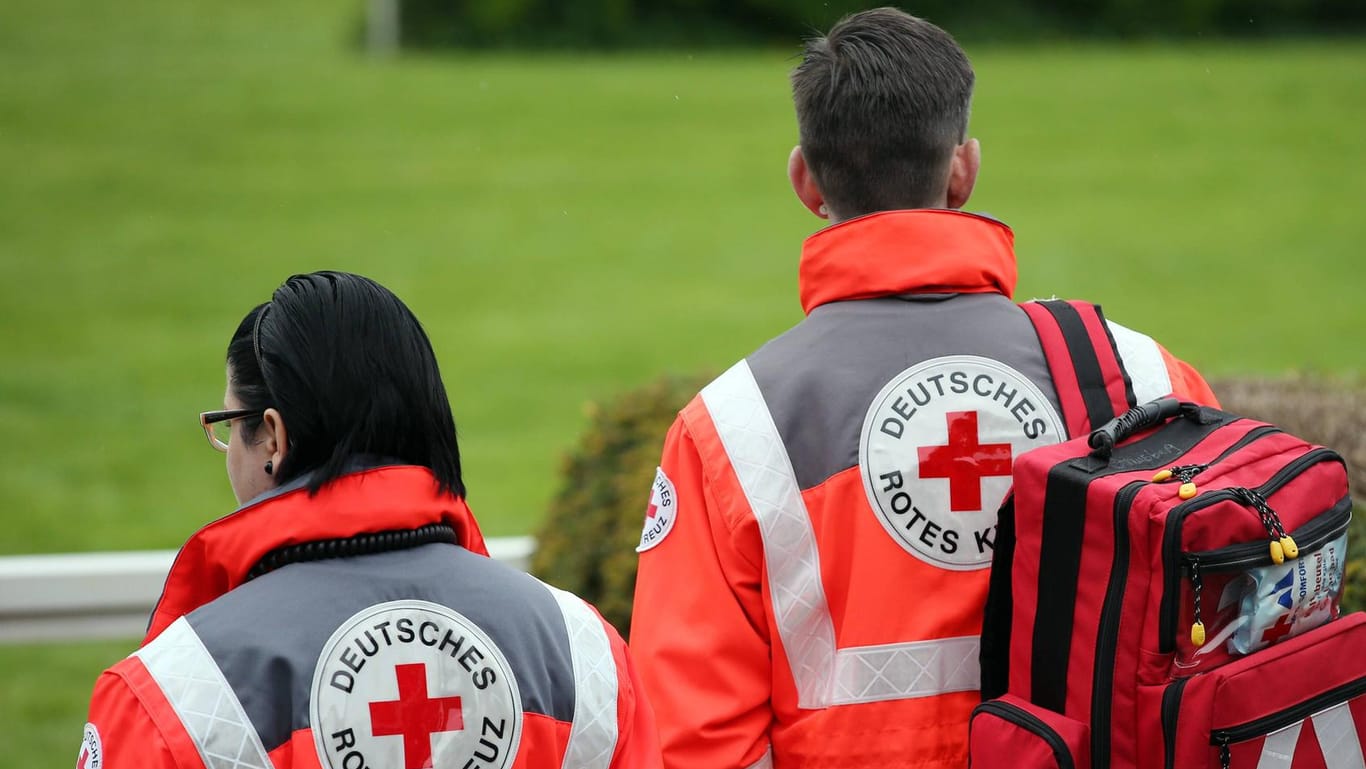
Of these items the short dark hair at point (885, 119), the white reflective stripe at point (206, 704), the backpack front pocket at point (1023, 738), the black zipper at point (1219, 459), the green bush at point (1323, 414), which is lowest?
the green bush at point (1323, 414)

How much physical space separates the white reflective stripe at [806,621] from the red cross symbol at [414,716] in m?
0.58

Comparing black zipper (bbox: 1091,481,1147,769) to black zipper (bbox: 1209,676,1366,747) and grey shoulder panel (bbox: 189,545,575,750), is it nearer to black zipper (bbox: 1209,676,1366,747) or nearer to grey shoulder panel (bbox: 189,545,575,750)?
black zipper (bbox: 1209,676,1366,747)

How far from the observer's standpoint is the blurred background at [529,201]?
42.7ft

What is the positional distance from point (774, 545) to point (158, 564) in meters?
3.91

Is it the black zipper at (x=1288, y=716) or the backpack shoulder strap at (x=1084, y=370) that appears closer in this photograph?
the black zipper at (x=1288, y=716)

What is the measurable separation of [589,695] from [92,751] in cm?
61

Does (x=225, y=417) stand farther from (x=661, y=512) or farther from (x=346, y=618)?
(x=661, y=512)

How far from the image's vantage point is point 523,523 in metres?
10.5

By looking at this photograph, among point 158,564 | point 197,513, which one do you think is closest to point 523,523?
point 197,513

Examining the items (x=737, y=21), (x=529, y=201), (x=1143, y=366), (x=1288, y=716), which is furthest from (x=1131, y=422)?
(x=737, y=21)

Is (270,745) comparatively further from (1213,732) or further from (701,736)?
(1213,732)

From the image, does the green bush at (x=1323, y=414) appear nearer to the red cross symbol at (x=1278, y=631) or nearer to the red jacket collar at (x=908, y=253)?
the red cross symbol at (x=1278, y=631)

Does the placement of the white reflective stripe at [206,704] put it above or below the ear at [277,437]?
below

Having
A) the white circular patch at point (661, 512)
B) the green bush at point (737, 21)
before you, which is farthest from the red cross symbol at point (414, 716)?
the green bush at point (737, 21)
